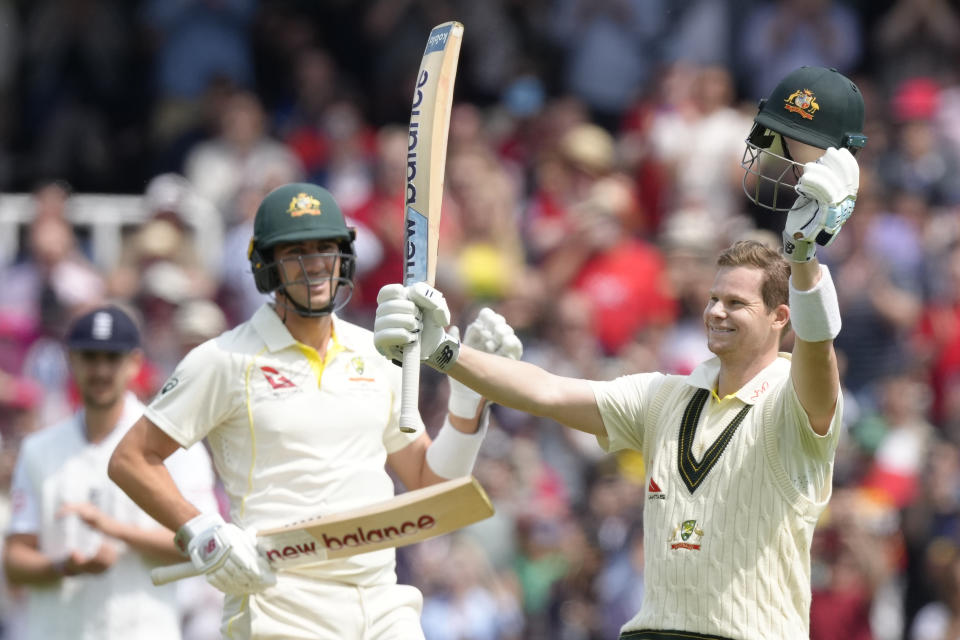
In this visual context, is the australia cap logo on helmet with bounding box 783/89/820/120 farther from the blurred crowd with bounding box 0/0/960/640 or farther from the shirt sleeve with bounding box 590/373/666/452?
the blurred crowd with bounding box 0/0/960/640

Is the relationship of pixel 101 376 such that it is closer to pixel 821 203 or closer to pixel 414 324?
pixel 414 324

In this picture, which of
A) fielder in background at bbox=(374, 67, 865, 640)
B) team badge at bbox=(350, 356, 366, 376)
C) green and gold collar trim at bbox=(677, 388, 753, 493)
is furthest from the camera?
team badge at bbox=(350, 356, 366, 376)

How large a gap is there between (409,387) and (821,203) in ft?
4.60

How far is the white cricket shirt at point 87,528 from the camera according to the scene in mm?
6891

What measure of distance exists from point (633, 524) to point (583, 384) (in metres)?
3.98

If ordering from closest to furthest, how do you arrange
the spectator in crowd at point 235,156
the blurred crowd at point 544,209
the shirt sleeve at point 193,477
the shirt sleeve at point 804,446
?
the shirt sleeve at point 804,446
the shirt sleeve at point 193,477
the blurred crowd at point 544,209
the spectator in crowd at point 235,156

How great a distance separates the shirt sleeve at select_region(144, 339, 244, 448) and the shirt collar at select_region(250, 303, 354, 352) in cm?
16

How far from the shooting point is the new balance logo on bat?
18.7 feet

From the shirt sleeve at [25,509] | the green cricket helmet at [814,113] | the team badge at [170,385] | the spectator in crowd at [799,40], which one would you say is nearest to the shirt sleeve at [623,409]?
the green cricket helmet at [814,113]

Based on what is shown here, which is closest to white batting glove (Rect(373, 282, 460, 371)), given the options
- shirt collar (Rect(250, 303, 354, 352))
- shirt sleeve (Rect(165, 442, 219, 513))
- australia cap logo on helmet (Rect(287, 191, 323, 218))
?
shirt collar (Rect(250, 303, 354, 352))

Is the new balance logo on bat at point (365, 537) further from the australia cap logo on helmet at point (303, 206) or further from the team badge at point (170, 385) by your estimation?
the australia cap logo on helmet at point (303, 206)

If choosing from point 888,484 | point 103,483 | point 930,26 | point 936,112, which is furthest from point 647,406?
point 930,26

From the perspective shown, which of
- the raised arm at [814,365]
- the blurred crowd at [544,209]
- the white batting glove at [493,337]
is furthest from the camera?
the blurred crowd at [544,209]

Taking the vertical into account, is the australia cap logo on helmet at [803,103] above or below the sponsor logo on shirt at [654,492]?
above
